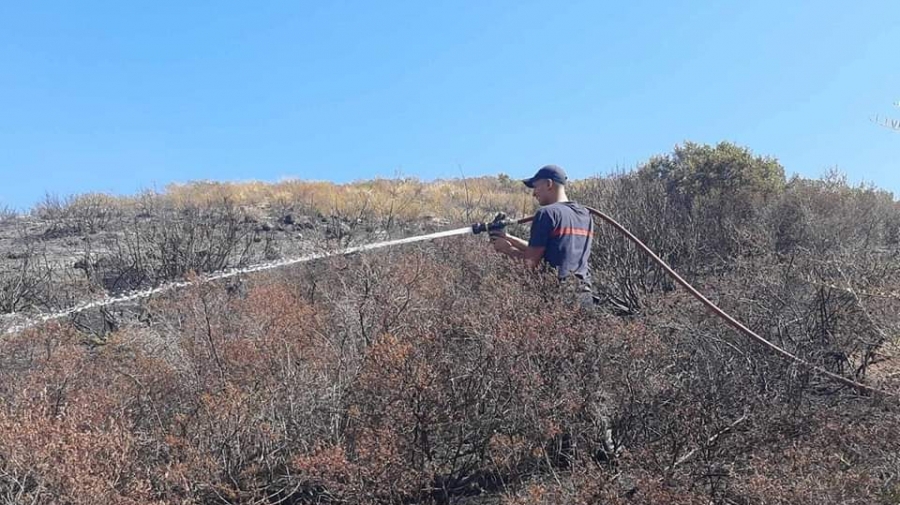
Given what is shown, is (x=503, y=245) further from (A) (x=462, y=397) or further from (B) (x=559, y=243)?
(A) (x=462, y=397)

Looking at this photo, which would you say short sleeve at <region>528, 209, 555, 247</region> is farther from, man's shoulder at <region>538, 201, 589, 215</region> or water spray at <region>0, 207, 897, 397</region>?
water spray at <region>0, 207, 897, 397</region>

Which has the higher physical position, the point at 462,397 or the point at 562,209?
the point at 562,209

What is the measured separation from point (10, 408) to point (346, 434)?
1.59 m

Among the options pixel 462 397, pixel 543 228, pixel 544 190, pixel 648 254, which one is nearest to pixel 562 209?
pixel 543 228

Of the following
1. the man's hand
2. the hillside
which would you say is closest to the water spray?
the hillside

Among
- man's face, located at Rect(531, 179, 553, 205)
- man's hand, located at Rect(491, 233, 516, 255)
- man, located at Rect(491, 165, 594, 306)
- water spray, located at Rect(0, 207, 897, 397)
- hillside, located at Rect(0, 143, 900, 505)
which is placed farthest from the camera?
man's face, located at Rect(531, 179, 553, 205)

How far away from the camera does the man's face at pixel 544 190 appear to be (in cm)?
477

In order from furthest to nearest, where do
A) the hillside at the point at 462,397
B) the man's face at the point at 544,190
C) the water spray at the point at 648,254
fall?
the man's face at the point at 544,190 → the water spray at the point at 648,254 → the hillside at the point at 462,397

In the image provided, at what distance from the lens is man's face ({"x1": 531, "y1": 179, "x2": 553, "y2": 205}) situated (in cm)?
477

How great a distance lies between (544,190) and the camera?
4789 millimetres

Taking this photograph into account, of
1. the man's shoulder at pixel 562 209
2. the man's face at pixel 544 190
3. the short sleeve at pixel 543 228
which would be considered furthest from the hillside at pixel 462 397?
the man's face at pixel 544 190

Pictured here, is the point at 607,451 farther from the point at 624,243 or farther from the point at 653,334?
the point at 624,243

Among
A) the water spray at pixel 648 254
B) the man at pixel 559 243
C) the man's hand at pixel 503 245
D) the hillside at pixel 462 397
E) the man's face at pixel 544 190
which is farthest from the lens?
the man's face at pixel 544 190

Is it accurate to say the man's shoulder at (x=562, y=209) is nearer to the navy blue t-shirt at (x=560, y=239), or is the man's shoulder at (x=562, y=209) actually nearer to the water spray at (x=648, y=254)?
the navy blue t-shirt at (x=560, y=239)
